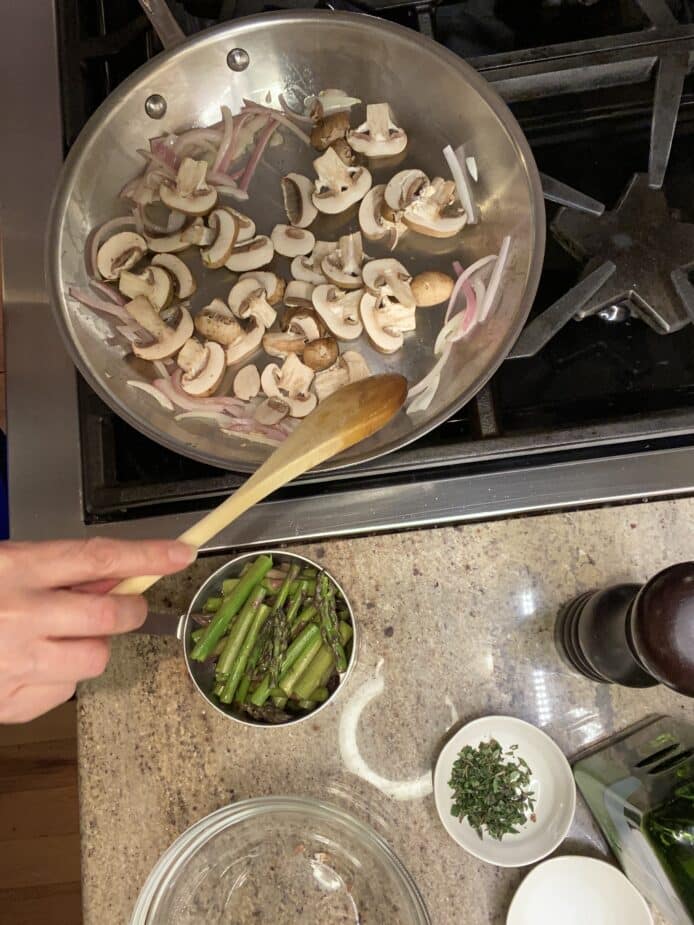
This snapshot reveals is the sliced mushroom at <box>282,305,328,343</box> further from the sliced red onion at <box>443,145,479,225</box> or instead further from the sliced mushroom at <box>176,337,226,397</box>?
the sliced red onion at <box>443,145,479,225</box>

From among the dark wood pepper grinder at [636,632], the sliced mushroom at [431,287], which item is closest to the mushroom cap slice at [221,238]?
the sliced mushroom at [431,287]

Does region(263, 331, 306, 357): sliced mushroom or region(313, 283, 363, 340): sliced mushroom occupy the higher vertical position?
region(313, 283, 363, 340): sliced mushroom

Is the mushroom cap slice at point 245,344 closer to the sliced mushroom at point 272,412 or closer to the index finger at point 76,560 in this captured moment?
the sliced mushroom at point 272,412

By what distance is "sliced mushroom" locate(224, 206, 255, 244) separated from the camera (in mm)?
1245

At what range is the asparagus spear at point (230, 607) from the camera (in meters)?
1.05

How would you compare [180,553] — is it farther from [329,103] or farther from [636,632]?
[329,103]

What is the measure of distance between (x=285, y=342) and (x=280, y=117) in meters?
0.44

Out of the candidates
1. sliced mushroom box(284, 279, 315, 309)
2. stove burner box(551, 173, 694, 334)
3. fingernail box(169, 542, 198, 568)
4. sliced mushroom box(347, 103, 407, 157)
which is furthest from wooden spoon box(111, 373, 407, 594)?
sliced mushroom box(347, 103, 407, 157)

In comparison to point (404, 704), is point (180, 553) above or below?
above

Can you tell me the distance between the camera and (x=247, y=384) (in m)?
1.20

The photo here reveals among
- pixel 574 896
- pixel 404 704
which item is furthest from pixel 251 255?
pixel 574 896

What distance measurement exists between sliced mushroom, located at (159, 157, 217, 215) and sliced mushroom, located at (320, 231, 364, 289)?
231 mm

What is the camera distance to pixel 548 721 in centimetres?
108

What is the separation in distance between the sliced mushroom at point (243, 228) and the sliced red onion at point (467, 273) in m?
0.37
